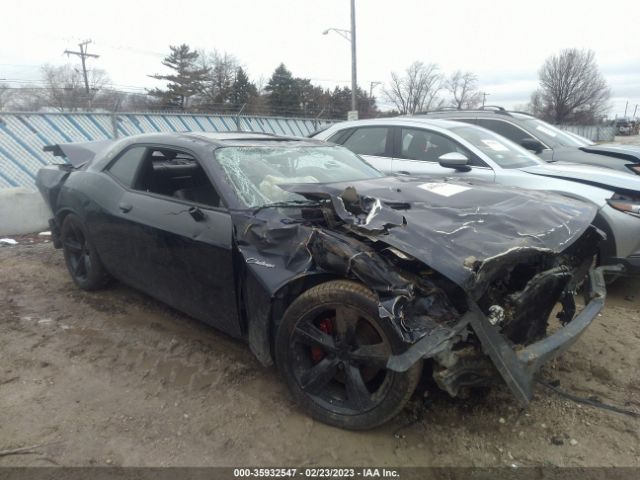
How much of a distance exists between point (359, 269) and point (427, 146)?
Answer: 3733mm

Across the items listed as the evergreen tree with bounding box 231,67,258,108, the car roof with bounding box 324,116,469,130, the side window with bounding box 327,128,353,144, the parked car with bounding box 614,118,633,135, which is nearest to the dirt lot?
the car roof with bounding box 324,116,469,130

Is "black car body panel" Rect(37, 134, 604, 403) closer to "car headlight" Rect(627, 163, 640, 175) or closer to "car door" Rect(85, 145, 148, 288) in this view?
"car door" Rect(85, 145, 148, 288)

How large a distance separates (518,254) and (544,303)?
427 mm

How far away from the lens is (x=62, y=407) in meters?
2.81

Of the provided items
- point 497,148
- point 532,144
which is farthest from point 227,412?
point 532,144

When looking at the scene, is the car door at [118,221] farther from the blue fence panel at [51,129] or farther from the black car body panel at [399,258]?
the blue fence panel at [51,129]

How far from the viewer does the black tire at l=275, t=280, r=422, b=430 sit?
2.32 m

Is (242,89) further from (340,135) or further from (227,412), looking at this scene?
(227,412)

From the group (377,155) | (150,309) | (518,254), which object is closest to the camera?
(518,254)

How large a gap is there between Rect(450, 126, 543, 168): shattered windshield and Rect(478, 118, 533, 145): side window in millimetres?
1655

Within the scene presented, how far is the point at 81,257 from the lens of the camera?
456 centimetres

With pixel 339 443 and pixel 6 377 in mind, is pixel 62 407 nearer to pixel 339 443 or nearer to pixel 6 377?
pixel 6 377

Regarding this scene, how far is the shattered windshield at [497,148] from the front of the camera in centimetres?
529

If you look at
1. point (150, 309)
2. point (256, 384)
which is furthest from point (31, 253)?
point (256, 384)
